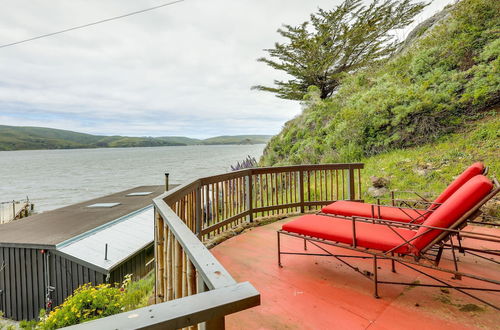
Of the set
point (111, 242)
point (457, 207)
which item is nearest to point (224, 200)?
point (457, 207)

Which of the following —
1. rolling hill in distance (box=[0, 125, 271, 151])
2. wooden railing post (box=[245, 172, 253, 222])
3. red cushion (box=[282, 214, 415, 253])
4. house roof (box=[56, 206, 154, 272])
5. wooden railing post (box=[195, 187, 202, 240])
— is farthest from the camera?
rolling hill in distance (box=[0, 125, 271, 151])

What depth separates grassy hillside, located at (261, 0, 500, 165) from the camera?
6.86 meters

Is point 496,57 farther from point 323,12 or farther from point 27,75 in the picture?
Answer: point 27,75

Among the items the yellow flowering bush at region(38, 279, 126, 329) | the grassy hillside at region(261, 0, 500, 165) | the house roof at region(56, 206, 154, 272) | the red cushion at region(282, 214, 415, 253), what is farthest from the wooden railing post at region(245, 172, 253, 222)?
the house roof at region(56, 206, 154, 272)

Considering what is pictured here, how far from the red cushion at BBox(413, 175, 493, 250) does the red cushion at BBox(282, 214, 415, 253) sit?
0.61 feet

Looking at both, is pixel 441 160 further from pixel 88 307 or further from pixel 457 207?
pixel 88 307

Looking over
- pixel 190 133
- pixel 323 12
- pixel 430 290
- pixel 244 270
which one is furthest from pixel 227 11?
Answer: pixel 190 133

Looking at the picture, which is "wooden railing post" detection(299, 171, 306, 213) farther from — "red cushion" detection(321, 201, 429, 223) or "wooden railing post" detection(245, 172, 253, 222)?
"red cushion" detection(321, 201, 429, 223)

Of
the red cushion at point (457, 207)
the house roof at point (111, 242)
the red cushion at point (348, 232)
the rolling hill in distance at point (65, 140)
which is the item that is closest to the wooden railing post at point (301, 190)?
the red cushion at point (348, 232)

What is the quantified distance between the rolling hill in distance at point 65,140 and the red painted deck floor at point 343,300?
8140 cm

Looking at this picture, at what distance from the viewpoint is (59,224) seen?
1010 cm

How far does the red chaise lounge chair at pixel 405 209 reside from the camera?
9.16 feet

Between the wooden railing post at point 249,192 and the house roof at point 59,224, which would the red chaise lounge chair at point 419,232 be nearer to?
the wooden railing post at point 249,192

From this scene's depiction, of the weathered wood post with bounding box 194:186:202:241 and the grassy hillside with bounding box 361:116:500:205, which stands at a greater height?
the grassy hillside with bounding box 361:116:500:205
